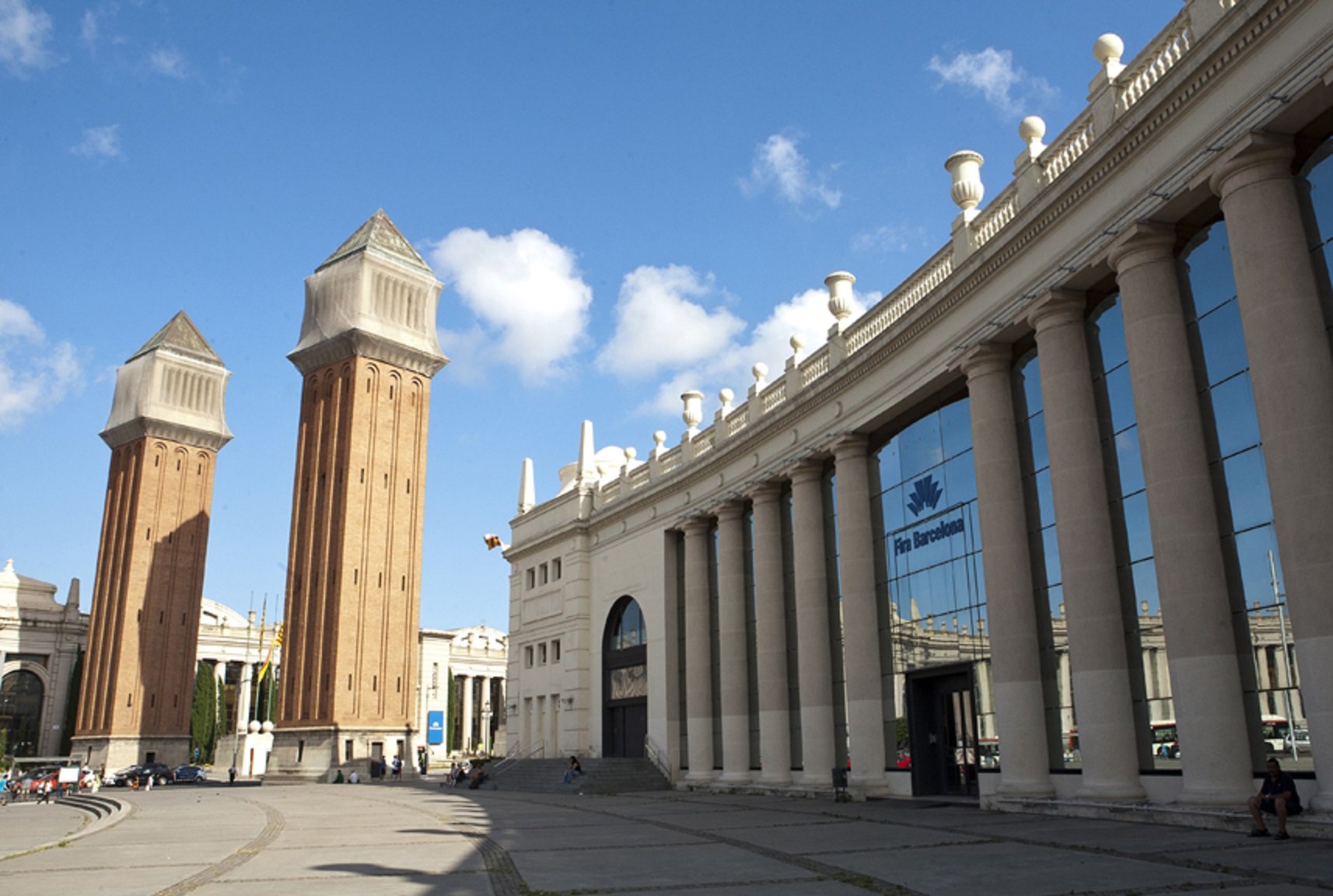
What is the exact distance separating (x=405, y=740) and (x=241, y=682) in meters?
56.3

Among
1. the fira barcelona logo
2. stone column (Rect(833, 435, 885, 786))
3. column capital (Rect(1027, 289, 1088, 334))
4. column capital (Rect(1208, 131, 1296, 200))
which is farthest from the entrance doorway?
column capital (Rect(1208, 131, 1296, 200))

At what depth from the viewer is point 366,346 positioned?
233ft

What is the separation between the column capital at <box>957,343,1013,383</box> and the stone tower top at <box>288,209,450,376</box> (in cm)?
5408

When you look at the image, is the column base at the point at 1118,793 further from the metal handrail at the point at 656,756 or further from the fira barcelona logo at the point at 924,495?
the metal handrail at the point at 656,756

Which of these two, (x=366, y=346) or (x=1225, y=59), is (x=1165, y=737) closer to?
(x=1225, y=59)

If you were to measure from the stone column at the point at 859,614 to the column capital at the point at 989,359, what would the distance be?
5.83 m

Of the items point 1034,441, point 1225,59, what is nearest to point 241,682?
point 1034,441

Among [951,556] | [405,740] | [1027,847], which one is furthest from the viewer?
[405,740]

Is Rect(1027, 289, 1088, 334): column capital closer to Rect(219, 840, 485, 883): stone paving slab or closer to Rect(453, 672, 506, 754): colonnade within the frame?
Rect(219, 840, 485, 883): stone paving slab

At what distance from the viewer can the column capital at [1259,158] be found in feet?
51.7

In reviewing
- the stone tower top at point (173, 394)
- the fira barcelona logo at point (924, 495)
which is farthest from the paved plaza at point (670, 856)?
the stone tower top at point (173, 394)

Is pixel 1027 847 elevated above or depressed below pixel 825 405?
below

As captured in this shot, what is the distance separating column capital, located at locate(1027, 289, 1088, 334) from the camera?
20.5 m

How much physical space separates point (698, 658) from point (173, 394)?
241 feet
